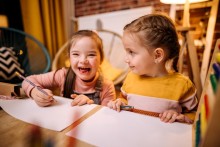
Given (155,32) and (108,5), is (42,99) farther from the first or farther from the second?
(108,5)

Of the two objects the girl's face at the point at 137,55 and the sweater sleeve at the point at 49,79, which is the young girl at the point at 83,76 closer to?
the sweater sleeve at the point at 49,79

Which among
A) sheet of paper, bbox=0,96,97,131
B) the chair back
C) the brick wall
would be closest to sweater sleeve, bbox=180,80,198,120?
sheet of paper, bbox=0,96,97,131

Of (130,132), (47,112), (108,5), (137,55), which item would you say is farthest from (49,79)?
(108,5)

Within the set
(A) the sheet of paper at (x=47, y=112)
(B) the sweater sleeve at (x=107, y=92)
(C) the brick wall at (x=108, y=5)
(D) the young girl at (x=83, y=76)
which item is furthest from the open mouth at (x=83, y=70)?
(C) the brick wall at (x=108, y=5)

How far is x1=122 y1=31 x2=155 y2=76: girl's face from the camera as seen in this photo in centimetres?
69

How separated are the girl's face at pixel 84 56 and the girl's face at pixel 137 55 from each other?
0.25 metres

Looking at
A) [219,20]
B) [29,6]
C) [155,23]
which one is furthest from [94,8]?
[155,23]

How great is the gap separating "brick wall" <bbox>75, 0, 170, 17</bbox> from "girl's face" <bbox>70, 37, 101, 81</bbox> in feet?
4.71

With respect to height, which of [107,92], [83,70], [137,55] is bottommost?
[107,92]

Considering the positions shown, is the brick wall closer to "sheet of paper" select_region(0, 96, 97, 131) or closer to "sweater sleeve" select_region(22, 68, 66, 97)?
"sweater sleeve" select_region(22, 68, 66, 97)

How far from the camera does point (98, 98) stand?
100cm

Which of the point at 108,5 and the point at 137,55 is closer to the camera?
the point at 137,55

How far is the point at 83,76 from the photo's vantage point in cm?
95

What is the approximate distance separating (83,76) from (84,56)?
0.38ft
